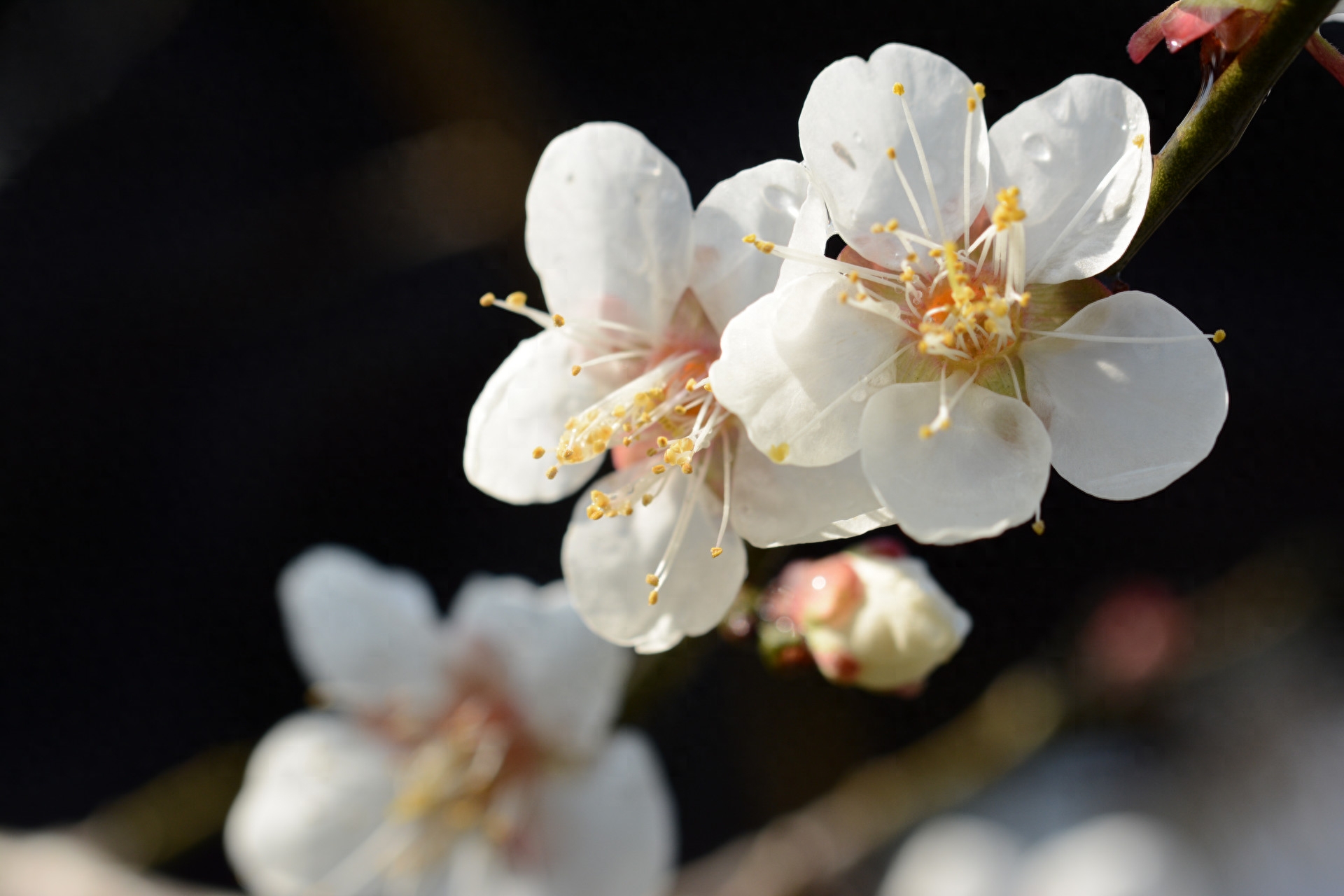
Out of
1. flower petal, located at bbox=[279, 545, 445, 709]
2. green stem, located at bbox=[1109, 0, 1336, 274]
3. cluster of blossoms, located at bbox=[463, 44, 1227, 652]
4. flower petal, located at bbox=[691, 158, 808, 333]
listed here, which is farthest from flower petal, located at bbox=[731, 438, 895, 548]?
flower petal, located at bbox=[279, 545, 445, 709]

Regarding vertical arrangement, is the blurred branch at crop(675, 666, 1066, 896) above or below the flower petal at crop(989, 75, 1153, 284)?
below

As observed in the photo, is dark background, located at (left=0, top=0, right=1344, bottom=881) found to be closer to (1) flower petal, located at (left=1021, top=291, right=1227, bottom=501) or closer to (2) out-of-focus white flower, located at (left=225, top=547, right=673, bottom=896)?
(2) out-of-focus white flower, located at (left=225, top=547, right=673, bottom=896)

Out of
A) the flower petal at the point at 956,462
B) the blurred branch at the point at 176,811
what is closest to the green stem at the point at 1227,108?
the flower petal at the point at 956,462

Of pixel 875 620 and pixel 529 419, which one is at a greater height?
pixel 529 419

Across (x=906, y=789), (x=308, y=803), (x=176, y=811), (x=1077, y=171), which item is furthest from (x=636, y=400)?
(x=176, y=811)

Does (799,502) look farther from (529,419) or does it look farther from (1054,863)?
(1054,863)

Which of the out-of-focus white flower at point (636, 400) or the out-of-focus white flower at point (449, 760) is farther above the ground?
the out-of-focus white flower at point (636, 400)

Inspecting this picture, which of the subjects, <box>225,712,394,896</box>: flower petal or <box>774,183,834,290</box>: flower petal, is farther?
<box>225,712,394,896</box>: flower petal

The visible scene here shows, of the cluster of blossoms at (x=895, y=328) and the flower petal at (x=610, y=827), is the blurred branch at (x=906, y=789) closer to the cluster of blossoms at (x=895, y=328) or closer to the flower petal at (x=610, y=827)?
the flower petal at (x=610, y=827)
